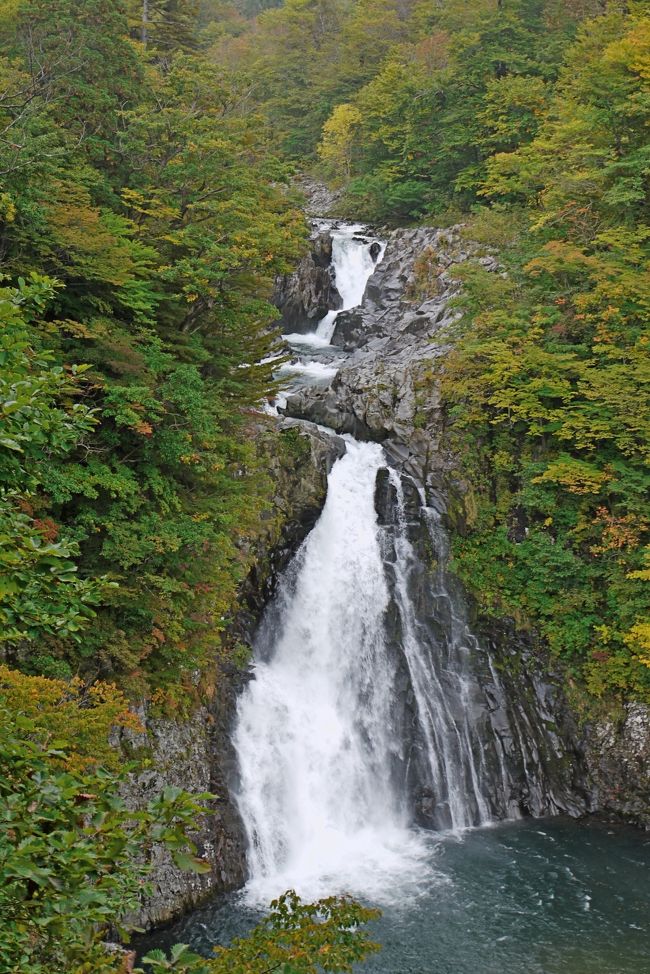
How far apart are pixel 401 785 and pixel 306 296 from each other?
60.7 feet

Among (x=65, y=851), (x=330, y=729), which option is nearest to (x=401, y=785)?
(x=330, y=729)

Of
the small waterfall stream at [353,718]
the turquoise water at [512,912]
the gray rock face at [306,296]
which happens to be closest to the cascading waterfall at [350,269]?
the gray rock face at [306,296]

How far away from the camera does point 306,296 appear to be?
87.2ft

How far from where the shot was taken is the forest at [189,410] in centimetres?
309

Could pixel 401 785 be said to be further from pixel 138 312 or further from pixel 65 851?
pixel 65 851

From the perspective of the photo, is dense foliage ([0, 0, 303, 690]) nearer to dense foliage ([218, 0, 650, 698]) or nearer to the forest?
the forest

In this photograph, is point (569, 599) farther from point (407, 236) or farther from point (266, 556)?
point (407, 236)

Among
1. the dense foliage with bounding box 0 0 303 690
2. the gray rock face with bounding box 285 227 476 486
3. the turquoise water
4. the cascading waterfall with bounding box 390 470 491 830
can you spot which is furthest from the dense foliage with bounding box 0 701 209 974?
the gray rock face with bounding box 285 227 476 486

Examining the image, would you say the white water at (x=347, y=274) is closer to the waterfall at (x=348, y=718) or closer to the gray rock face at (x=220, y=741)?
the waterfall at (x=348, y=718)

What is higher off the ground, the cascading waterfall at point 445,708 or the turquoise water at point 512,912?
the cascading waterfall at point 445,708

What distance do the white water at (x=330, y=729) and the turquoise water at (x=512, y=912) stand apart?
633 mm

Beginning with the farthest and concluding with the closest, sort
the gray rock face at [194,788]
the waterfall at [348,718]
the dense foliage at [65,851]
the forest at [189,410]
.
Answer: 1. the waterfall at [348,718]
2. the gray rock face at [194,788]
3. the forest at [189,410]
4. the dense foliage at [65,851]

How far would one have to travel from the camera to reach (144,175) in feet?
42.2

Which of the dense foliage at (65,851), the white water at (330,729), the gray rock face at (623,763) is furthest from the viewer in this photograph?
the gray rock face at (623,763)
